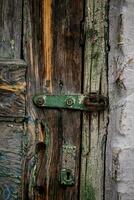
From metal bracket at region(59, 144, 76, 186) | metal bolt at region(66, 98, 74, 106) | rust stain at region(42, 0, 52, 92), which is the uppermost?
rust stain at region(42, 0, 52, 92)

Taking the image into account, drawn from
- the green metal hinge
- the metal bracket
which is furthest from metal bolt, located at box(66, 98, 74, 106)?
the metal bracket

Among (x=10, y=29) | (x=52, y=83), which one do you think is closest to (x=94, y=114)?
(x=52, y=83)

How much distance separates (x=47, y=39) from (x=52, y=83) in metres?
0.18

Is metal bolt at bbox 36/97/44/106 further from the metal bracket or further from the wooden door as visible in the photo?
the metal bracket

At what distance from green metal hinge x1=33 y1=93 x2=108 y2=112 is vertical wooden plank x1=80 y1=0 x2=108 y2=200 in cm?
3

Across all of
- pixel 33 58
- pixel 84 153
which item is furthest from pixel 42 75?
pixel 84 153

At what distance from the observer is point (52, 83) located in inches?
79.1

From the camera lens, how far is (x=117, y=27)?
1889mm

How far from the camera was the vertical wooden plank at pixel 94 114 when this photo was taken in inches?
77.4

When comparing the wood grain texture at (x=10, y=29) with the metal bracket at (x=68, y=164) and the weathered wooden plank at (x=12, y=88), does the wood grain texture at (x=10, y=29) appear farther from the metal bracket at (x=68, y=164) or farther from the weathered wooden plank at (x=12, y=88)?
the metal bracket at (x=68, y=164)

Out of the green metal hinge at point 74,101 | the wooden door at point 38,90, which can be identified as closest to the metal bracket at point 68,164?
the wooden door at point 38,90

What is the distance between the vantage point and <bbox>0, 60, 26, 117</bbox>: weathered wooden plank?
6.50 feet

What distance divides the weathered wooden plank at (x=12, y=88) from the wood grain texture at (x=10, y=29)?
48 mm

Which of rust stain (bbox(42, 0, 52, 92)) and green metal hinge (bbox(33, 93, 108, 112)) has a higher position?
rust stain (bbox(42, 0, 52, 92))
